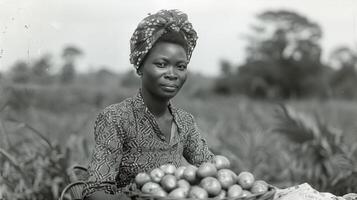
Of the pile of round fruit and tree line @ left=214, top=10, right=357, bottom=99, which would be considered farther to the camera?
tree line @ left=214, top=10, right=357, bottom=99

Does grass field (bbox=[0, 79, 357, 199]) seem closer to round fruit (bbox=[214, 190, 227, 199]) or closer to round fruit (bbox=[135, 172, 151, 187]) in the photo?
round fruit (bbox=[135, 172, 151, 187])

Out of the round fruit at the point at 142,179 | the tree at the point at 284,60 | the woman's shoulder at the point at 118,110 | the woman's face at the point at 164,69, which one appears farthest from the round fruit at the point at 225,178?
the tree at the point at 284,60

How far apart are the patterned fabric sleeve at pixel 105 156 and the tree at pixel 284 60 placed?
15.8 metres

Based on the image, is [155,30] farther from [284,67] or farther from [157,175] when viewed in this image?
[284,67]

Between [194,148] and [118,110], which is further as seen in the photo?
[194,148]

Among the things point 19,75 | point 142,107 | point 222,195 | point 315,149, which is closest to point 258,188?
point 222,195

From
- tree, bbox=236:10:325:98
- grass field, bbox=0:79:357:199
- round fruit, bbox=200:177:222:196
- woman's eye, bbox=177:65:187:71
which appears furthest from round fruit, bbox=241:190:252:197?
tree, bbox=236:10:325:98

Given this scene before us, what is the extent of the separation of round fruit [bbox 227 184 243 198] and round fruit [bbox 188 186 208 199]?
0.38 feet

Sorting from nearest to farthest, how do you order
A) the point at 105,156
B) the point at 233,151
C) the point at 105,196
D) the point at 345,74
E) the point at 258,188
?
the point at 258,188
the point at 105,196
the point at 105,156
the point at 233,151
the point at 345,74

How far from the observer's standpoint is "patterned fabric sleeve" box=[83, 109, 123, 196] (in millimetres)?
2686

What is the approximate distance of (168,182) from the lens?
7.83ft

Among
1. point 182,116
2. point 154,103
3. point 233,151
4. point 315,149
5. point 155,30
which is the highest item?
point 155,30

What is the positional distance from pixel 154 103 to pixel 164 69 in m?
0.26

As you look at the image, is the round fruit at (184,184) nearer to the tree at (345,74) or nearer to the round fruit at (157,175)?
the round fruit at (157,175)
